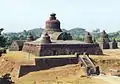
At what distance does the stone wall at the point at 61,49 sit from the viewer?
46.3 m

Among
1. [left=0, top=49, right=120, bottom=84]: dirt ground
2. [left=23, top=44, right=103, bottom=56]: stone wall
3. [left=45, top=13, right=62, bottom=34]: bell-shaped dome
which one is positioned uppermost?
[left=45, top=13, right=62, bottom=34]: bell-shaped dome

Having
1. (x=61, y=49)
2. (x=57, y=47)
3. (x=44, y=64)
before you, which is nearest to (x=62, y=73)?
(x=44, y=64)

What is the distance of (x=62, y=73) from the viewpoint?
40.2m

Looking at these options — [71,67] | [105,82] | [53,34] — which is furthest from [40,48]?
[105,82]

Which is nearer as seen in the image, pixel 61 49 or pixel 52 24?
pixel 61 49

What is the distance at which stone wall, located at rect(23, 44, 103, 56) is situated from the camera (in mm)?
46281

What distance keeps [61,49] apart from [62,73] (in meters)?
7.91

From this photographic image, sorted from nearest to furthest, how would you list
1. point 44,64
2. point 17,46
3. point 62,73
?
point 62,73 → point 44,64 → point 17,46

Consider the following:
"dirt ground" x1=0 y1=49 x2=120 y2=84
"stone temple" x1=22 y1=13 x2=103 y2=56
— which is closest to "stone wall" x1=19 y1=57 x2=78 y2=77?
"dirt ground" x1=0 y1=49 x2=120 y2=84

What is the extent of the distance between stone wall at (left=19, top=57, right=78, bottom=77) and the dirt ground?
0.85 metres

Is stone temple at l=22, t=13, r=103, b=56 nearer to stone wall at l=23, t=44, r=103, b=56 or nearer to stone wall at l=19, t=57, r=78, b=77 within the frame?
stone wall at l=23, t=44, r=103, b=56

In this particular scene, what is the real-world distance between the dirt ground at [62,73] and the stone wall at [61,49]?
203 centimetres

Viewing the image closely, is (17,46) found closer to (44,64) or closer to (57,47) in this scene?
(57,47)

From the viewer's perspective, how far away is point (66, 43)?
48.5m
